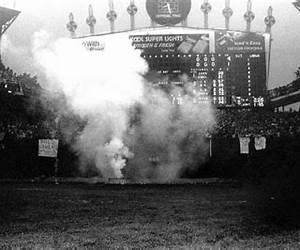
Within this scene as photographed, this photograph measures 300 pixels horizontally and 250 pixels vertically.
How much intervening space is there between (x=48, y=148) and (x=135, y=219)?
11085 mm

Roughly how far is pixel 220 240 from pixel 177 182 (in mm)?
10894

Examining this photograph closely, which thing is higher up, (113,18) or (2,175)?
(113,18)

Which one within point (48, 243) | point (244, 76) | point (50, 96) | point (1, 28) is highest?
point (1, 28)

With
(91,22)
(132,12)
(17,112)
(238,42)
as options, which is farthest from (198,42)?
(91,22)

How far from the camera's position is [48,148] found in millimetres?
21438

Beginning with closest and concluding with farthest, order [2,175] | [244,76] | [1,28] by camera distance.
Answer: [2,175]
[244,76]
[1,28]

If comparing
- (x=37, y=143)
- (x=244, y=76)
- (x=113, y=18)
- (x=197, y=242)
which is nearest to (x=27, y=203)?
(x=197, y=242)

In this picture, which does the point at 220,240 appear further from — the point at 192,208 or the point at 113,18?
the point at 113,18

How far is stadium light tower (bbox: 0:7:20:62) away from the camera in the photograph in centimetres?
4072

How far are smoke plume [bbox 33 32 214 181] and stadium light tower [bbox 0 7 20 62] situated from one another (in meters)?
14.6

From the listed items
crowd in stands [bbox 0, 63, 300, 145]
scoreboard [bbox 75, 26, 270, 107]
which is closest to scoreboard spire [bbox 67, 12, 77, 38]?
crowd in stands [bbox 0, 63, 300, 145]

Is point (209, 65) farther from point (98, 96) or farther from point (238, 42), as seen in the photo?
point (98, 96)

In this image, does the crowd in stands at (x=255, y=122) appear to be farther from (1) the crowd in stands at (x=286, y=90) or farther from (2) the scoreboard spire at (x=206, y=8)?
(2) the scoreboard spire at (x=206, y=8)

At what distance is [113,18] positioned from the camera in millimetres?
48219
